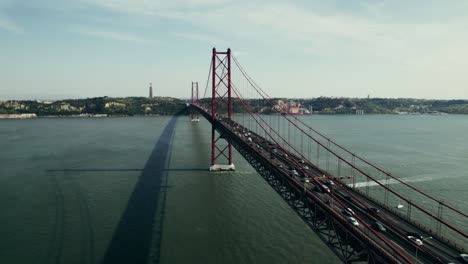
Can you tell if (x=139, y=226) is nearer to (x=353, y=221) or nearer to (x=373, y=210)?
(x=353, y=221)

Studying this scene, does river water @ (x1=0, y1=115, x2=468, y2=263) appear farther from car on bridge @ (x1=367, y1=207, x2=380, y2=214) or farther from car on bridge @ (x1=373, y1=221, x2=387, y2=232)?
car on bridge @ (x1=373, y1=221, x2=387, y2=232)

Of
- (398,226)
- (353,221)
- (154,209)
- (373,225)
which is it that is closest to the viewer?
(353,221)

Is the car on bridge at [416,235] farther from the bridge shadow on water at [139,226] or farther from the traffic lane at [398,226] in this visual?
the bridge shadow on water at [139,226]

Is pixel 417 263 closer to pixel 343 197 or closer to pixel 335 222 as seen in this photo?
pixel 335 222

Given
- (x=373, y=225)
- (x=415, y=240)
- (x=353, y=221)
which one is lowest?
(x=415, y=240)

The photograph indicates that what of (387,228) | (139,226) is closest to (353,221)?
(387,228)

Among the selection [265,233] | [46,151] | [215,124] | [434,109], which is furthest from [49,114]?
[434,109]
